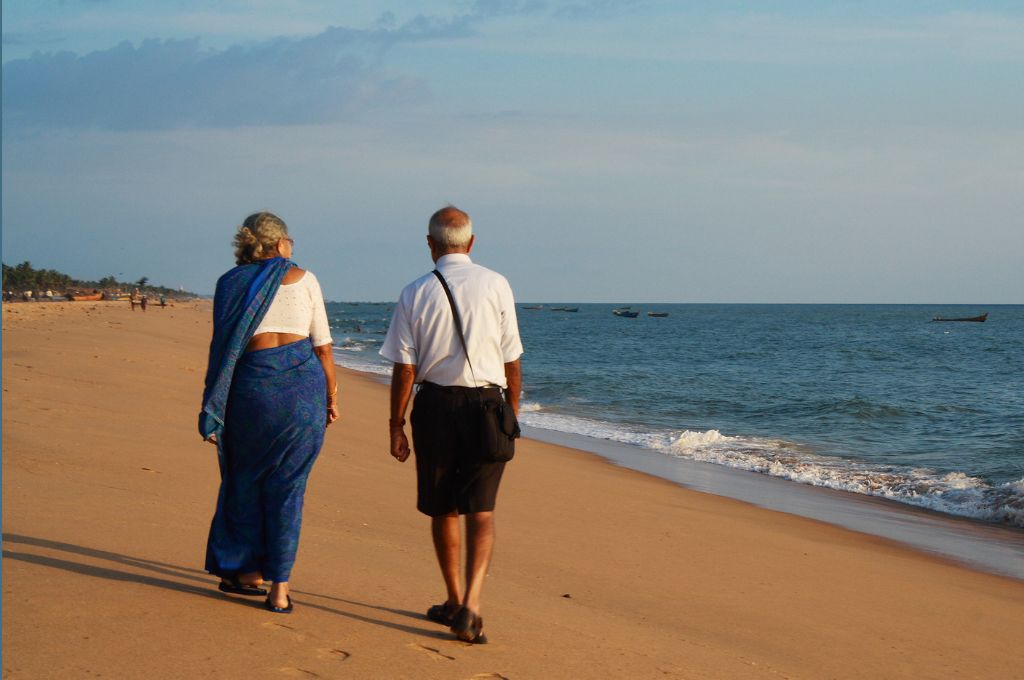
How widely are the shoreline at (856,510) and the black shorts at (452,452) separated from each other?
5576 millimetres

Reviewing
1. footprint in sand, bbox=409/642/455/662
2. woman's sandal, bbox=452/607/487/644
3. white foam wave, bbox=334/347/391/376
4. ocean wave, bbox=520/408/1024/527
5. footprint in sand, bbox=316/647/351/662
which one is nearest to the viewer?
footprint in sand, bbox=316/647/351/662

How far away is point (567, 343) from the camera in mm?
57688

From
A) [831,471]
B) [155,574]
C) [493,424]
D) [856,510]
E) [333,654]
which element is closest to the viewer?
[333,654]

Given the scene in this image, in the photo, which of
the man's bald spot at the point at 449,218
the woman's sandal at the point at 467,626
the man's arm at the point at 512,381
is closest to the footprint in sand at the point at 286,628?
the woman's sandal at the point at 467,626

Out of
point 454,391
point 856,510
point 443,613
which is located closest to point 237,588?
point 443,613

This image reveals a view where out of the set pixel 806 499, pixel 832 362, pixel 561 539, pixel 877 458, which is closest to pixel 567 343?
pixel 832 362

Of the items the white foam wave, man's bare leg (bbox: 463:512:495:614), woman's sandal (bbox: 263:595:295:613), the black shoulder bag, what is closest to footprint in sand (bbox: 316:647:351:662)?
woman's sandal (bbox: 263:595:295:613)

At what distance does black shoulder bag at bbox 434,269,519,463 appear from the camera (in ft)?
12.7

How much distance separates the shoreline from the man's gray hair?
588 centimetres

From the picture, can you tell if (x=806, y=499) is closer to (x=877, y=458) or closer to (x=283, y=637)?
(x=877, y=458)

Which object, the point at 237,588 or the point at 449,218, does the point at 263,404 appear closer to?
the point at 237,588

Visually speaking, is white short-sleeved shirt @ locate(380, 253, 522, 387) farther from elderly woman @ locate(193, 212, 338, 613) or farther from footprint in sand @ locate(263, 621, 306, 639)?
footprint in sand @ locate(263, 621, 306, 639)

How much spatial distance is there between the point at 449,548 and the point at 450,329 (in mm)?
959

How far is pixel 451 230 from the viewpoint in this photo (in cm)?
408
